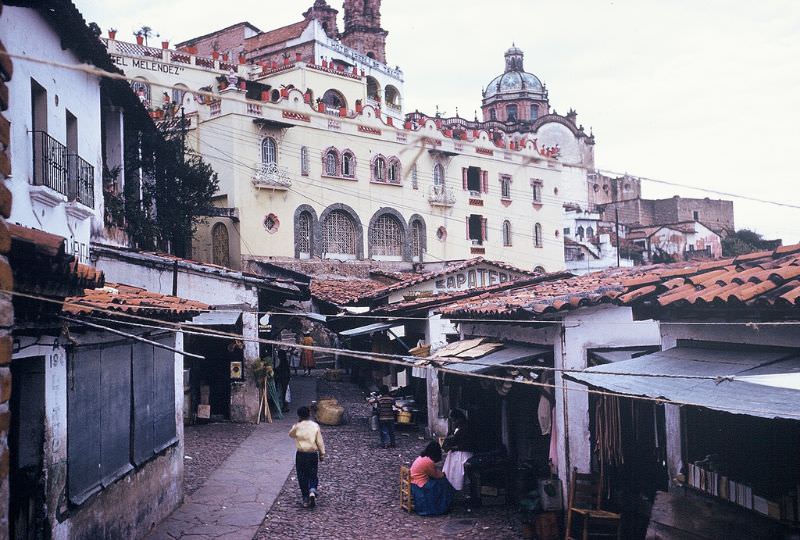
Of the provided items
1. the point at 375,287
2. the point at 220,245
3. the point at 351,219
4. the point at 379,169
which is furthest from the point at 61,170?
the point at 379,169

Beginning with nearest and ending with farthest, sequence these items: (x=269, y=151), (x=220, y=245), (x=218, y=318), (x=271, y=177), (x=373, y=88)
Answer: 1. (x=218, y=318)
2. (x=220, y=245)
3. (x=271, y=177)
4. (x=269, y=151)
5. (x=373, y=88)

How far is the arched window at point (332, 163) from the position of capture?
35.3 meters

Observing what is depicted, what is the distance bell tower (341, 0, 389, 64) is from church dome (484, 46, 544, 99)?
637 inches

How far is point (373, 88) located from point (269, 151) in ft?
73.3

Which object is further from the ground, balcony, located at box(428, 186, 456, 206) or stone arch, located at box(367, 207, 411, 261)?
balcony, located at box(428, 186, 456, 206)

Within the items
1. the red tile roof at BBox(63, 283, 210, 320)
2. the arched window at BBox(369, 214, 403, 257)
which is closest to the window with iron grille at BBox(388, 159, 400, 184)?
the arched window at BBox(369, 214, 403, 257)

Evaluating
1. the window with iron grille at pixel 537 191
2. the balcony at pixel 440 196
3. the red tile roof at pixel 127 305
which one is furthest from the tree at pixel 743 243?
the red tile roof at pixel 127 305

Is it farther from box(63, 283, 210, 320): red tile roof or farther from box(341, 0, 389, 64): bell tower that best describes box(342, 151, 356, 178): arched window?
box(63, 283, 210, 320): red tile roof

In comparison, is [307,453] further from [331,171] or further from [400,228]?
[400,228]

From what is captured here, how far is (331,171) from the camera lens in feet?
117

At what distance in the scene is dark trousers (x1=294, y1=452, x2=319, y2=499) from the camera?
1177cm

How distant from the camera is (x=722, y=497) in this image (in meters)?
7.54

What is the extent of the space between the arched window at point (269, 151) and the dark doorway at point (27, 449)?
2727 cm

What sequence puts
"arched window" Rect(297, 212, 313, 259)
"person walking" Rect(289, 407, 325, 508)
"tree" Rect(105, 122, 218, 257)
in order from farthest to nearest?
"arched window" Rect(297, 212, 313, 259) < "tree" Rect(105, 122, 218, 257) < "person walking" Rect(289, 407, 325, 508)
